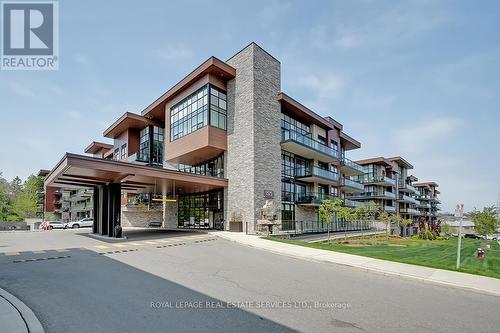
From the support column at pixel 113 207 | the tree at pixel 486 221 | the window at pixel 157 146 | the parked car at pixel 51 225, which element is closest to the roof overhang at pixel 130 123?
the window at pixel 157 146

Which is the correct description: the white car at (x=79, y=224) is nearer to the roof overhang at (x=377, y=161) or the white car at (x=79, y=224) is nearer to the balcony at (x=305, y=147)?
the balcony at (x=305, y=147)

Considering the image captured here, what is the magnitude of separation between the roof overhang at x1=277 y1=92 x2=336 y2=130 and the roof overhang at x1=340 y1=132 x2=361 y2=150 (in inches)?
250

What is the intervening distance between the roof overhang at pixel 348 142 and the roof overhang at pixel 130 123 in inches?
1138

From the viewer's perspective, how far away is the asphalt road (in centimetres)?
565

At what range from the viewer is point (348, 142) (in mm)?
50688

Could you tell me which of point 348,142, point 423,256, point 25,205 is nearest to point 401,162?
point 348,142

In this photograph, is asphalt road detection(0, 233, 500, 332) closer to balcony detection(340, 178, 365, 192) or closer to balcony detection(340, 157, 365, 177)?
balcony detection(340, 178, 365, 192)

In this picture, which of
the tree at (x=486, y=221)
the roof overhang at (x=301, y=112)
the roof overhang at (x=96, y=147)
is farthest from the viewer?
the roof overhang at (x=96, y=147)

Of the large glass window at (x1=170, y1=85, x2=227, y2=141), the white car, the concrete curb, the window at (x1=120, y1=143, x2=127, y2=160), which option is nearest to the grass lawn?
the concrete curb

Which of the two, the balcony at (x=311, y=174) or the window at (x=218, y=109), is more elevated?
the window at (x=218, y=109)

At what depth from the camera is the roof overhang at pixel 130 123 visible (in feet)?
131

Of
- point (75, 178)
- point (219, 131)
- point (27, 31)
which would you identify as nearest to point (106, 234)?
point (75, 178)

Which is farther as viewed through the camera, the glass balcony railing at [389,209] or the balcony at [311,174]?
the glass balcony railing at [389,209]

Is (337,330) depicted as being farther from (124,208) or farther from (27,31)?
(124,208)
